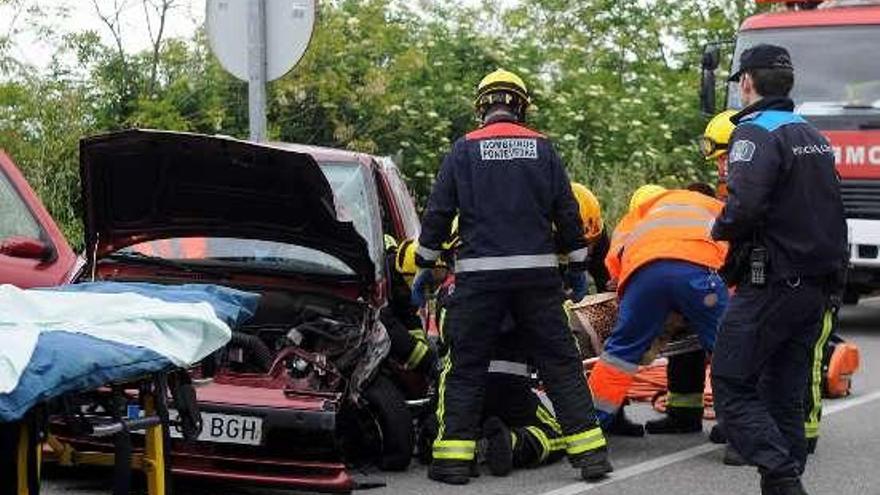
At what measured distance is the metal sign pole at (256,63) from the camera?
9.68 meters

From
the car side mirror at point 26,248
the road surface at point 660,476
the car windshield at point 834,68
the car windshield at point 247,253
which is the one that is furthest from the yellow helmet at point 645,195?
the car windshield at point 834,68

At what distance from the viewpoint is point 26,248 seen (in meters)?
9.01

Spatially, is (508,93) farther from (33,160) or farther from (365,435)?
(33,160)

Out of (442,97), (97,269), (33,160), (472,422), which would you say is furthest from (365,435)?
(442,97)

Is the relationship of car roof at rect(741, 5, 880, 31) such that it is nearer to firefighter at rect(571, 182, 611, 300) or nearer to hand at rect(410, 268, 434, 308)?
firefighter at rect(571, 182, 611, 300)

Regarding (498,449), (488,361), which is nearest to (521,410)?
(498,449)

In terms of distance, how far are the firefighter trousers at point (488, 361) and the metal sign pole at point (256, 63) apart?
2024 mm

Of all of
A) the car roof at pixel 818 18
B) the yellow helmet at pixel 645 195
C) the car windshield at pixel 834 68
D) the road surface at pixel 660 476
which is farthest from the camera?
the car roof at pixel 818 18

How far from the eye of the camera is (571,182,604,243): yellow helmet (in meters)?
9.41

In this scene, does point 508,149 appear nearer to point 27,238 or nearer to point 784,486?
point 784,486

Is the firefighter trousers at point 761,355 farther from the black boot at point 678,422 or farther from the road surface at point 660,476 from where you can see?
the black boot at point 678,422

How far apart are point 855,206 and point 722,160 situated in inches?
271

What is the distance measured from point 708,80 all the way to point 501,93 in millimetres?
8947

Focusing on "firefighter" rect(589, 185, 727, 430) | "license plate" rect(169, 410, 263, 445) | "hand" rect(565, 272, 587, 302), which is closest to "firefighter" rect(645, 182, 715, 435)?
"firefighter" rect(589, 185, 727, 430)
